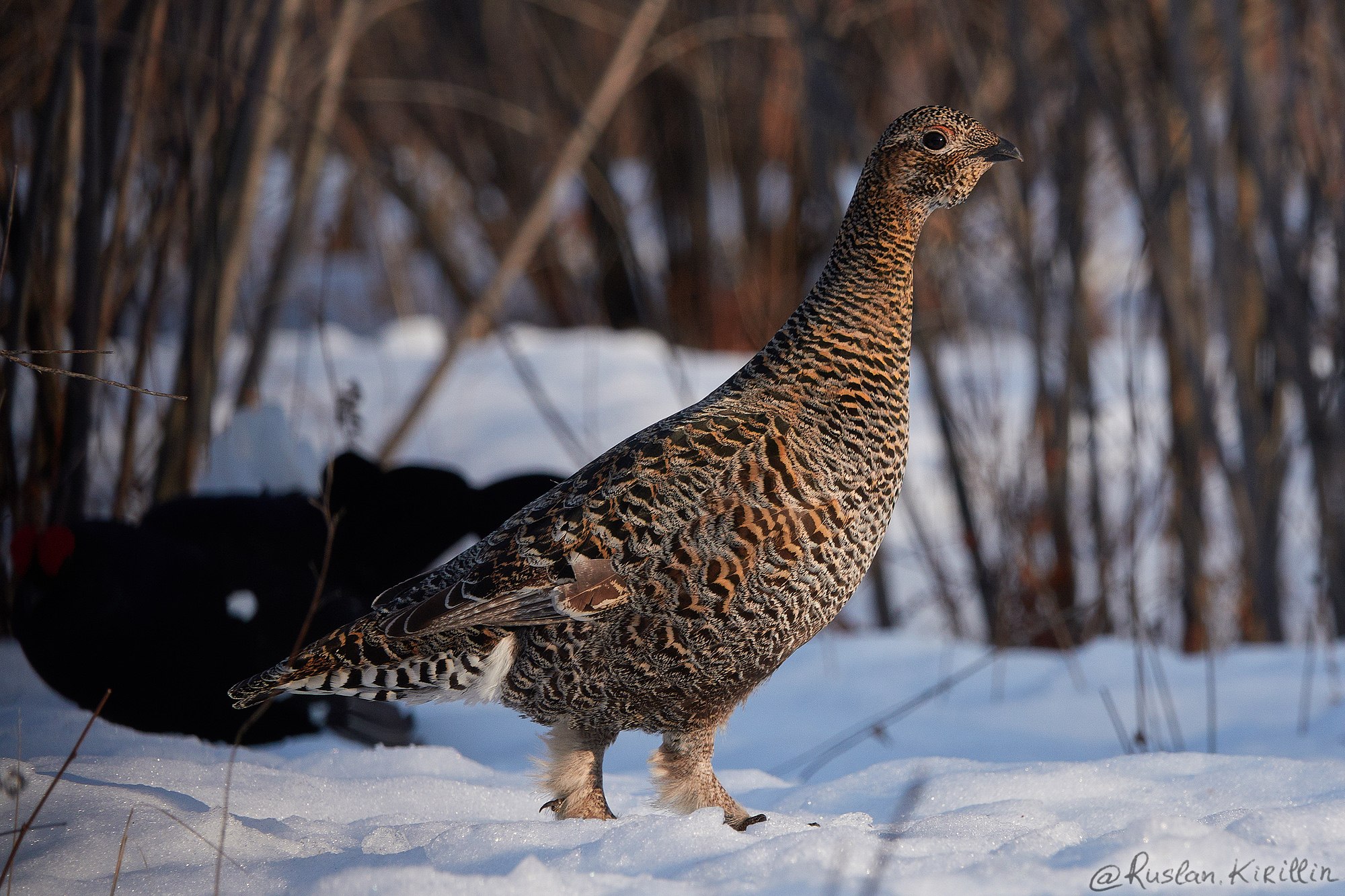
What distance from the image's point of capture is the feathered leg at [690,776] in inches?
99.5

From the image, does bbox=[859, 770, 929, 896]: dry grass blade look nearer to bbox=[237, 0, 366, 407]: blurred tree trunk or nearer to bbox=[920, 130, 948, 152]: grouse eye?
bbox=[920, 130, 948, 152]: grouse eye

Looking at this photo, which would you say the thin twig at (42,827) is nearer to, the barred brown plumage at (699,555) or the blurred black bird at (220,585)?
the barred brown plumage at (699,555)

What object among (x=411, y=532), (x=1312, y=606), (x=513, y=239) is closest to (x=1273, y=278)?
(x=1312, y=606)

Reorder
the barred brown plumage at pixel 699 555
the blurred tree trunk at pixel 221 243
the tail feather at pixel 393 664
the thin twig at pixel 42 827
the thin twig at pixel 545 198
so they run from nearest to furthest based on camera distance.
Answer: the thin twig at pixel 42 827 < the barred brown plumage at pixel 699 555 < the tail feather at pixel 393 664 < the blurred tree trunk at pixel 221 243 < the thin twig at pixel 545 198

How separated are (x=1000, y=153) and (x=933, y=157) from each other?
0.49ft

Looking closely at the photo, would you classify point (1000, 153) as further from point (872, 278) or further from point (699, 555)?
point (699, 555)

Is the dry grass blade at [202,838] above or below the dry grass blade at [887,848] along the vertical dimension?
below

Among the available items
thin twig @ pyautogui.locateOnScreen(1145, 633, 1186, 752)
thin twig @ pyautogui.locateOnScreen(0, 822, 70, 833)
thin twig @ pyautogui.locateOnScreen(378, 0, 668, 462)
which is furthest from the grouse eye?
thin twig @ pyautogui.locateOnScreen(378, 0, 668, 462)

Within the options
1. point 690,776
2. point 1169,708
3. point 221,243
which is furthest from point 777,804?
point 221,243

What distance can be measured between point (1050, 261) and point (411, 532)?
2.84m

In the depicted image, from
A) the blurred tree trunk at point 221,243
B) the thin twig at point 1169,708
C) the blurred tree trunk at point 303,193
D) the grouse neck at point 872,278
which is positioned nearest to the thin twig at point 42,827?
the grouse neck at point 872,278

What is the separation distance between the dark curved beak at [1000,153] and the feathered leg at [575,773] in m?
1.41

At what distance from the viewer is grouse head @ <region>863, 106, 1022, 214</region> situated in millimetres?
2559

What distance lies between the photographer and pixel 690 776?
257cm
